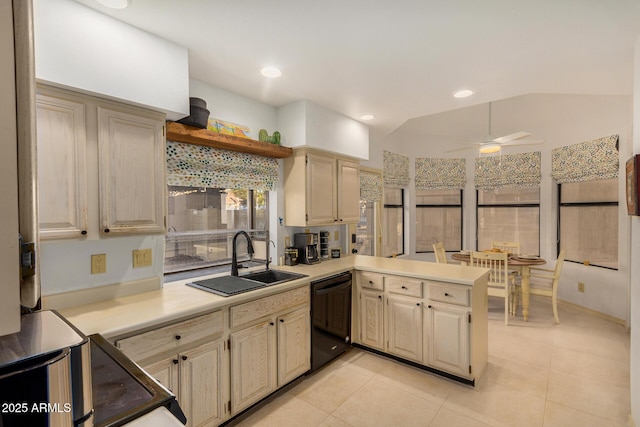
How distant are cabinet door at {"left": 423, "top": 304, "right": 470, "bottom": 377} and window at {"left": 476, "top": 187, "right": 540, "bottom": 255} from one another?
3613mm

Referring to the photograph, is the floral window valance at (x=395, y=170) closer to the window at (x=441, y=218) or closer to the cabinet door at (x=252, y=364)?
the window at (x=441, y=218)

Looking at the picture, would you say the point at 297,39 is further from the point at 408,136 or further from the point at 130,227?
the point at 408,136

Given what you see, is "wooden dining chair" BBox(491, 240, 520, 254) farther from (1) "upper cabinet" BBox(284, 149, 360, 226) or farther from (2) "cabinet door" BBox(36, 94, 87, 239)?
(2) "cabinet door" BBox(36, 94, 87, 239)

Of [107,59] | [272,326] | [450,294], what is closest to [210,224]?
[272,326]

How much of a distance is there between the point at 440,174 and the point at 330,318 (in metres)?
4.00

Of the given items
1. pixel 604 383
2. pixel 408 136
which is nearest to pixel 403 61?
pixel 604 383

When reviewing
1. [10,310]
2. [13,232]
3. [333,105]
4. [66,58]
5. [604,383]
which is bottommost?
[604,383]

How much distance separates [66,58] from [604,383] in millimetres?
4411

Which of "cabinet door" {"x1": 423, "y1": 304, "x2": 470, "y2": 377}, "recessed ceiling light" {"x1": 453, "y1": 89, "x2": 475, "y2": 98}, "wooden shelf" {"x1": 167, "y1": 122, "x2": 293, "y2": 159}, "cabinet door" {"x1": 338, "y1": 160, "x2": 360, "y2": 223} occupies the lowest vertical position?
"cabinet door" {"x1": 423, "y1": 304, "x2": 470, "y2": 377}

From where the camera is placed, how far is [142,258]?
219 cm

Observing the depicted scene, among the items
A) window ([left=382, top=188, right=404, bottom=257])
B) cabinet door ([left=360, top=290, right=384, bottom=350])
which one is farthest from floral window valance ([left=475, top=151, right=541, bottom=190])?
cabinet door ([left=360, top=290, right=384, bottom=350])

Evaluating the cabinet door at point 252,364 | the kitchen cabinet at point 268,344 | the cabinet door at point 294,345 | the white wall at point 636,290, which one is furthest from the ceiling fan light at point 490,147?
the cabinet door at point 252,364

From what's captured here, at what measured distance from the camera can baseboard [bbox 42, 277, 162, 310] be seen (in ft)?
5.88

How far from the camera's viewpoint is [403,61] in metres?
2.27
